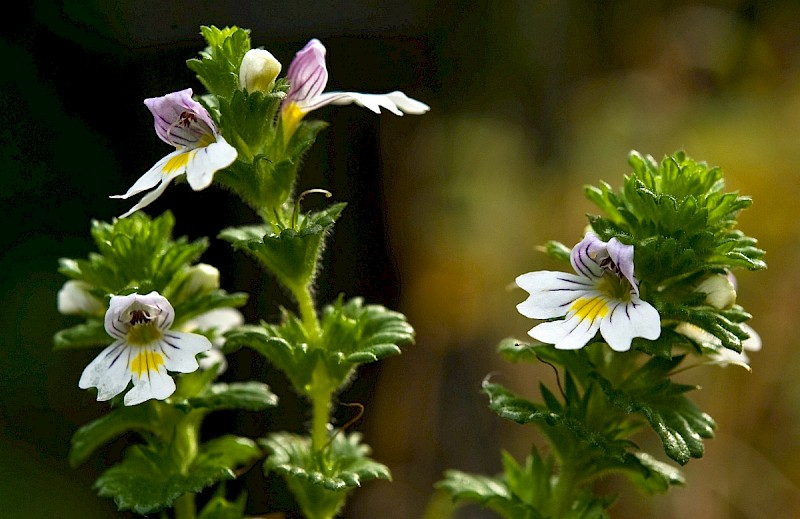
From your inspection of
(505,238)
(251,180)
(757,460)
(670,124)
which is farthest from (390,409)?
(251,180)

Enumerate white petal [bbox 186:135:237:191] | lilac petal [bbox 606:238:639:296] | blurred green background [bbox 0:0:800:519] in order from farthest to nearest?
blurred green background [bbox 0:0:800:519]
lilac petal [bbox 606:238:639:296]
white petal [bbox 186:135:237:191]

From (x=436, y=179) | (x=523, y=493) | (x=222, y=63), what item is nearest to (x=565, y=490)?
(x=523, y=493)

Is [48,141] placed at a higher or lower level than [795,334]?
higher

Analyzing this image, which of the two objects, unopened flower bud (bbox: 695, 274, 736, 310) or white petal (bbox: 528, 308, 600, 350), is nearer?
white petal (bbox: 528, 308, 600, 350)

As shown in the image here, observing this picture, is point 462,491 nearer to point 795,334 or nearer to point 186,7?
point 795,334

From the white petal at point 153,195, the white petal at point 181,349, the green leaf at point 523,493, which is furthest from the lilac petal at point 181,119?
the green leaf at point 523,493

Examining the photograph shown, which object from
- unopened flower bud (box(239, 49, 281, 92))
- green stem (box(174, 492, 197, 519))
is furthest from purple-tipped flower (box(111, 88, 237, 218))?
green stem (box(174, 492, 197, 519))

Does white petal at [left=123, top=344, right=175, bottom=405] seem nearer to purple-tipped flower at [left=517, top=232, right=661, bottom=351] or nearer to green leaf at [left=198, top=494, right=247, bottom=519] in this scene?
green leaf at [left=198, top=494, right=247, bottom=519]

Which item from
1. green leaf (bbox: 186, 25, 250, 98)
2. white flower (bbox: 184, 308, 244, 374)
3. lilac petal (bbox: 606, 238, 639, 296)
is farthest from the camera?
white flower (bbox: 184, 308, 244, 374)
